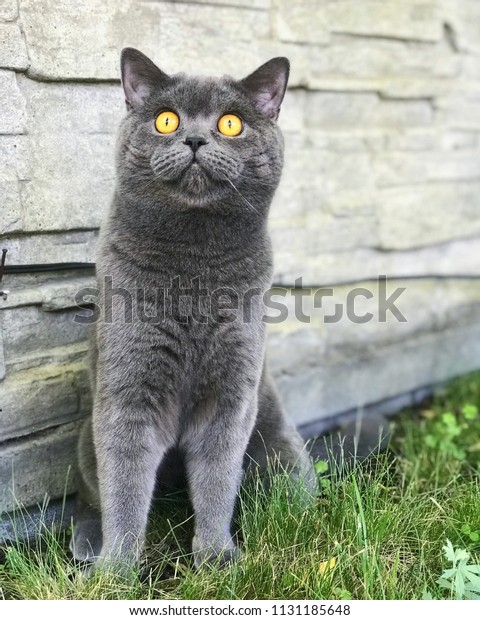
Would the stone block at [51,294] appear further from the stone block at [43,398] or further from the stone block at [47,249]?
the stone block at [43,398]

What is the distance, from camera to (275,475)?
90.1 inches

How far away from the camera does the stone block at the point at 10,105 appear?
2.20m

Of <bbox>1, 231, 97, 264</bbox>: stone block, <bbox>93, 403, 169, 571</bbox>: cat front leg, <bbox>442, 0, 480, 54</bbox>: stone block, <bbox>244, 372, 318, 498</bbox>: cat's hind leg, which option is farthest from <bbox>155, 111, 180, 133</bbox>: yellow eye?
<bbox>442, 0, 480, 54</bbox>: stone block

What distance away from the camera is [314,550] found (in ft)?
6.91

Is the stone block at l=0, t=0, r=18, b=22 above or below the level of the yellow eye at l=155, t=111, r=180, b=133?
above

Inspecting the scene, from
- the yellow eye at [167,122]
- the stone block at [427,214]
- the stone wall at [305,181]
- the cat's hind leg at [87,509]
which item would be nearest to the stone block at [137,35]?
the stone wall at [305,181]

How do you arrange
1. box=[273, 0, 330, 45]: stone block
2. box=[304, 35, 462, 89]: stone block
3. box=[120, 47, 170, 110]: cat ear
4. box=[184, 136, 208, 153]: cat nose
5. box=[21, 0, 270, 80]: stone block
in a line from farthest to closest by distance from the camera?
box=[304, 35, 462, 89]: stone block → box=[273, 0, 330, 45]: stone block → box=[21, 0, 270, 80]: stone block → box=[120, 47, 170, 110]: cat ear → box=[184, 136, 208, 153]: cat nose

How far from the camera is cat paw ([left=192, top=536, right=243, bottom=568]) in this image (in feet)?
6.80

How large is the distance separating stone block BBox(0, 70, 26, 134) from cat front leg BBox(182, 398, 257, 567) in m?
1.00

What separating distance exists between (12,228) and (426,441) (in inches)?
69.8

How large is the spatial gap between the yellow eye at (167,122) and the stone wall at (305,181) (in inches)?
18.8

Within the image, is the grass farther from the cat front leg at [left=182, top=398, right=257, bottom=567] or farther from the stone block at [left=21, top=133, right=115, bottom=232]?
the stone block at [left=21, top=133, right=115, bottom=232]

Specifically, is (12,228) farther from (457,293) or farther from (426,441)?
(457,293)

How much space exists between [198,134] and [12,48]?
0.67m
